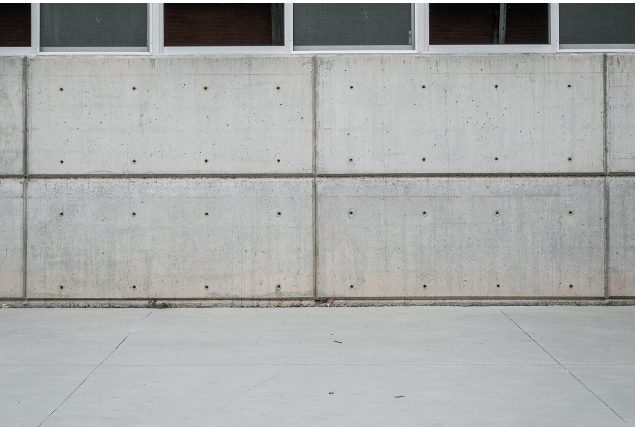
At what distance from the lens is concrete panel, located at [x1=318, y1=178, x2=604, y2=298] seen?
8.46 m

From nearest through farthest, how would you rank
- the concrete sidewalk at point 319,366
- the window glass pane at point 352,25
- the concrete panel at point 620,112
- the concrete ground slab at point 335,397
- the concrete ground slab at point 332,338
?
1. the concrete ground slab at point 335,397
2. the concrete sidewalk at point 319,366
3. the concrete ground slab at point 332,338
4. the concrete panel at point 620,112
5. the window glass pane at point 352,25

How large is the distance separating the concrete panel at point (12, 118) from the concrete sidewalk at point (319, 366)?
4.36 ft

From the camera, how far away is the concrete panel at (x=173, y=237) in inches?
333

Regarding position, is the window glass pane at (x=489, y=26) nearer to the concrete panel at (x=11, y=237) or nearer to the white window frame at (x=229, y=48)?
the white window frame at (x=229, y=48)

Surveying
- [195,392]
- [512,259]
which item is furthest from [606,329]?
[195,392]

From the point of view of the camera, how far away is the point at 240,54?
8500 millimetres

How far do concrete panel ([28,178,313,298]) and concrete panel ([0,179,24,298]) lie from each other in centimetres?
11

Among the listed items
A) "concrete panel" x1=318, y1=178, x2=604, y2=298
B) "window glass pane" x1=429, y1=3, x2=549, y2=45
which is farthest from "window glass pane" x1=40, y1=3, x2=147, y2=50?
"window glass pane" x1=429, y1=3, x2=549, y2=45

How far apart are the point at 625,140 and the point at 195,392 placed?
4.98 m

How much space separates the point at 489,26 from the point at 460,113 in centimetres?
85

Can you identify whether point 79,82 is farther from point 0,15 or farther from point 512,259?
point 512,259

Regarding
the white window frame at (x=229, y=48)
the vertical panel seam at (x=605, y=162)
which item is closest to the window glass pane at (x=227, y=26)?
the white window frame at (x=229, y=48)

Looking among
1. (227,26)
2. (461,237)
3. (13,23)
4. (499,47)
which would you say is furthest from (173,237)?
(499,47)

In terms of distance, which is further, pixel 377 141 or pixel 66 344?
pixel 377 141
